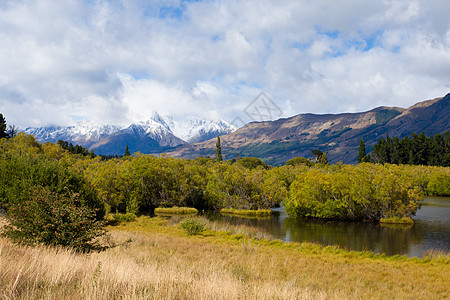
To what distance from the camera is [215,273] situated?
28.5ft

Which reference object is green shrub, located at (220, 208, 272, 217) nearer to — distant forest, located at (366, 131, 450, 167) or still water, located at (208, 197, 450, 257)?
still water, located at (208, 197, 450, 257)

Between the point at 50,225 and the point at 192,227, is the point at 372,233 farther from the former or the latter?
the point at 50,225

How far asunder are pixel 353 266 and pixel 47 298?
18.2 m

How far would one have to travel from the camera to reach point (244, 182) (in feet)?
190

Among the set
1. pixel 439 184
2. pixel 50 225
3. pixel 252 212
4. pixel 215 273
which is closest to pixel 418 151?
pixel 439 184

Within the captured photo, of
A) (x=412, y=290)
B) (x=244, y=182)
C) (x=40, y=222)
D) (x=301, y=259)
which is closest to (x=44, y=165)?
(x=40, y=222)

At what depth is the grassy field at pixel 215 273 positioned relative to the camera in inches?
253

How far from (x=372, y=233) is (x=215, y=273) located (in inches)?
1317

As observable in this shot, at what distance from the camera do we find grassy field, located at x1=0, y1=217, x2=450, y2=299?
21.1 feet

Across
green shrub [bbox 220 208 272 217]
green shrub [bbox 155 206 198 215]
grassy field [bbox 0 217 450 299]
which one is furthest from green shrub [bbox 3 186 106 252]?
green shrub [bbox 220 208 272 217]

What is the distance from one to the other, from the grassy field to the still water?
4.88 meters

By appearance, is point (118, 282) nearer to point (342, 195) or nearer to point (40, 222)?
point (40, 222)

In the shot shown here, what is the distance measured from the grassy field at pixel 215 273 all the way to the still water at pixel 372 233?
4880 millimetres

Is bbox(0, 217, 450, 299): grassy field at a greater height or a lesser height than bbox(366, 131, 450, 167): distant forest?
lesser
